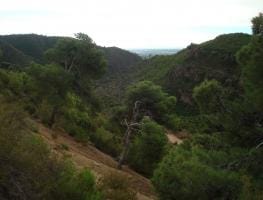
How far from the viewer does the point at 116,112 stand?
29.5 m

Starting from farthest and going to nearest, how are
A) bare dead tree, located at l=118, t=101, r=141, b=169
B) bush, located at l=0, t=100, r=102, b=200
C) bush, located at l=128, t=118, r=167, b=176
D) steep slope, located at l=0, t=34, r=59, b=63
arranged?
steep slope, located at l=0, t=34, r=59, b=63, bare dead tree, located at l=118, t=101, r=141, b=169, bush, located at l=128, t=118, r=167, b=176, bush, located at l=0, t=100, r=102, b=200

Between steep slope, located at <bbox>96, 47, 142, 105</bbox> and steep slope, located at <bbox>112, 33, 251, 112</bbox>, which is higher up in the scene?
steep slope, located at <bbox>112, 33, 251, 112</bbox>

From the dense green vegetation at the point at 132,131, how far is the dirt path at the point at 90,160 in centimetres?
119

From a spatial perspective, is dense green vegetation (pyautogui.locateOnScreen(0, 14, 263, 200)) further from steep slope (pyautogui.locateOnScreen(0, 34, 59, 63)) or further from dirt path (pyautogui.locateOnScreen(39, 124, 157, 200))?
steep slope (pyautogui.locateOnScreen(0, 34, 59, 63))

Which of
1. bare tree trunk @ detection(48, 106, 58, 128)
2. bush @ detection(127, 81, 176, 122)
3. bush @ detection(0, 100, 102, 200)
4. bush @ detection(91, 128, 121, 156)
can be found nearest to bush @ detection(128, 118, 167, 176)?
bush @ detection(127, 81, 176, 122)

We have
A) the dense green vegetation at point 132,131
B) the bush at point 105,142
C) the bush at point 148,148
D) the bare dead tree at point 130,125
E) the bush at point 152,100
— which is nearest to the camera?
the dense green vegetation at point 132,131

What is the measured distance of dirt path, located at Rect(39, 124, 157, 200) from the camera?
22750mm

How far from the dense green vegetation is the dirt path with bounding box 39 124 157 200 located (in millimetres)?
1193

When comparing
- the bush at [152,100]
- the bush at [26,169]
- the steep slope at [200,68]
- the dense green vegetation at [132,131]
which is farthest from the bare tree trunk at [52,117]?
the steep slope at [200,68]

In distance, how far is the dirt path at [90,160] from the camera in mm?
22750

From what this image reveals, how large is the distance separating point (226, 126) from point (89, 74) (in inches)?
828

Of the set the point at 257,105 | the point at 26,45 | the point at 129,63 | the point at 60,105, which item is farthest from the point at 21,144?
the point at 129,63

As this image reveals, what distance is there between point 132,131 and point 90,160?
7119mm

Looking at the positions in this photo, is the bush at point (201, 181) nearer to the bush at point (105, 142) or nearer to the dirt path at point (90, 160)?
the dirt path at point (90, 160)
